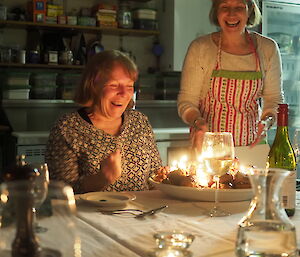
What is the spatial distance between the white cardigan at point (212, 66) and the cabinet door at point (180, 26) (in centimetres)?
202

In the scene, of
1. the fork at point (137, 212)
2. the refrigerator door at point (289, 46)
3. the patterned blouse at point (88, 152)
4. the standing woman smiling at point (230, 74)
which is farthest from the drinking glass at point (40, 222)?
the refrigerator door at point (289, 46)

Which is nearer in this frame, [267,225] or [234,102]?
[267,225]

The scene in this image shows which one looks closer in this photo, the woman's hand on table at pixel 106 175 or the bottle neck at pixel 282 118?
the bottle neck at pixel 282 118

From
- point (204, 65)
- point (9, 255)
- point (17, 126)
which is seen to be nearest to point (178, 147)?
point (17, 126)

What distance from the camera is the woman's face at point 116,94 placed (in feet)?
5.77

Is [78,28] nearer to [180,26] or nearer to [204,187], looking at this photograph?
[180,26]

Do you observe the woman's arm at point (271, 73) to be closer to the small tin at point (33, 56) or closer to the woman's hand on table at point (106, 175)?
the woman's hand on table at point (106, 175)

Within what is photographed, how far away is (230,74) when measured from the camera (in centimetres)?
212

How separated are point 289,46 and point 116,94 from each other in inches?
115

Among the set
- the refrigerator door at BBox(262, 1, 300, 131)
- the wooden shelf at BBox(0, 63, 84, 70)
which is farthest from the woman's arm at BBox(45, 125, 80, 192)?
the refrigerator door at BBox(262, 1, 300, 131)

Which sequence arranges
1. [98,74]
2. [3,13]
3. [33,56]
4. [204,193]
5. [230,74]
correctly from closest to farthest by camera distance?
[204,193] → [98,74] → [230,74] → [3,13] → [33,56]

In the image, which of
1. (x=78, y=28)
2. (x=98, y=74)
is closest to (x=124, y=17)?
(x=78, y=28)

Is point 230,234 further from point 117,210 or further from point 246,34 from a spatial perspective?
point 246,34

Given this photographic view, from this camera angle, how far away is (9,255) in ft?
1.74
